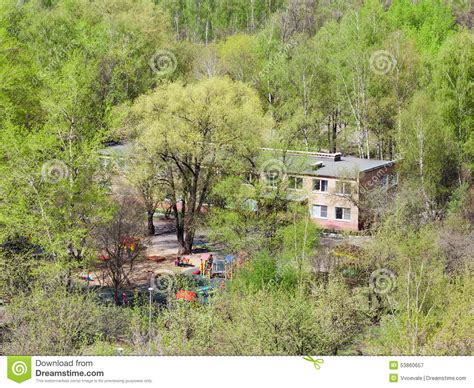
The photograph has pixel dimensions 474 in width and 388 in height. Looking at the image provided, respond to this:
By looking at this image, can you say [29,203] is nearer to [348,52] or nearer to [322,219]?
[322,219]

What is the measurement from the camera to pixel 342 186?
142 feet

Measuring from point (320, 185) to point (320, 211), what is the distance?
68.6 inches

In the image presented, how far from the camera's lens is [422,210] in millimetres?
40094

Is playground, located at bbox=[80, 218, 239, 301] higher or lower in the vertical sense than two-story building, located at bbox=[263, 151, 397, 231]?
lower

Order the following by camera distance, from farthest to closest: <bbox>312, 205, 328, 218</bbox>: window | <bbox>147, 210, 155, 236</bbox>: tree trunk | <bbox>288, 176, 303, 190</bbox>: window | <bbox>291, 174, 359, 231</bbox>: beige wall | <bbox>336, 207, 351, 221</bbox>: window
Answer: <bbox>312, 205, 328, 218</bbox>: window < <bbox>336, 207, 351, 221</bbox>: window < <bbox>291, 174, 359, 231</bbox>: beige wall < <bbox>147, 210, 155, 236</bbox>: tree trunk < <bbox>288, 176, 303, 190</bbox>: window

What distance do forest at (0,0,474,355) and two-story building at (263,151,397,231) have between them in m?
1.32

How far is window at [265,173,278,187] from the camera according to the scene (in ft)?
121

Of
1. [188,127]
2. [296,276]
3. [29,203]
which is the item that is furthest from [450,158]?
[29,203]

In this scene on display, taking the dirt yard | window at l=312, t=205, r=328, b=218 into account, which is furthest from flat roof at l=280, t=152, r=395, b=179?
the dirt yard

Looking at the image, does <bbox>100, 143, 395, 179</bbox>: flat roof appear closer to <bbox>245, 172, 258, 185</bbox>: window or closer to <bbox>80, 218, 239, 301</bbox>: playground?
<bbox>245, 172, 258, 185</bbox>: window

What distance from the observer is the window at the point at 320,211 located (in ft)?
147

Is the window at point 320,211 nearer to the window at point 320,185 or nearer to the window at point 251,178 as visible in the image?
the window at point 320,185

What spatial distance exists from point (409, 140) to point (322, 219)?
22.8ft

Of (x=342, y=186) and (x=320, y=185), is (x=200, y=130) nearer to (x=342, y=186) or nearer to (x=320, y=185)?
(x=320, y=185)
